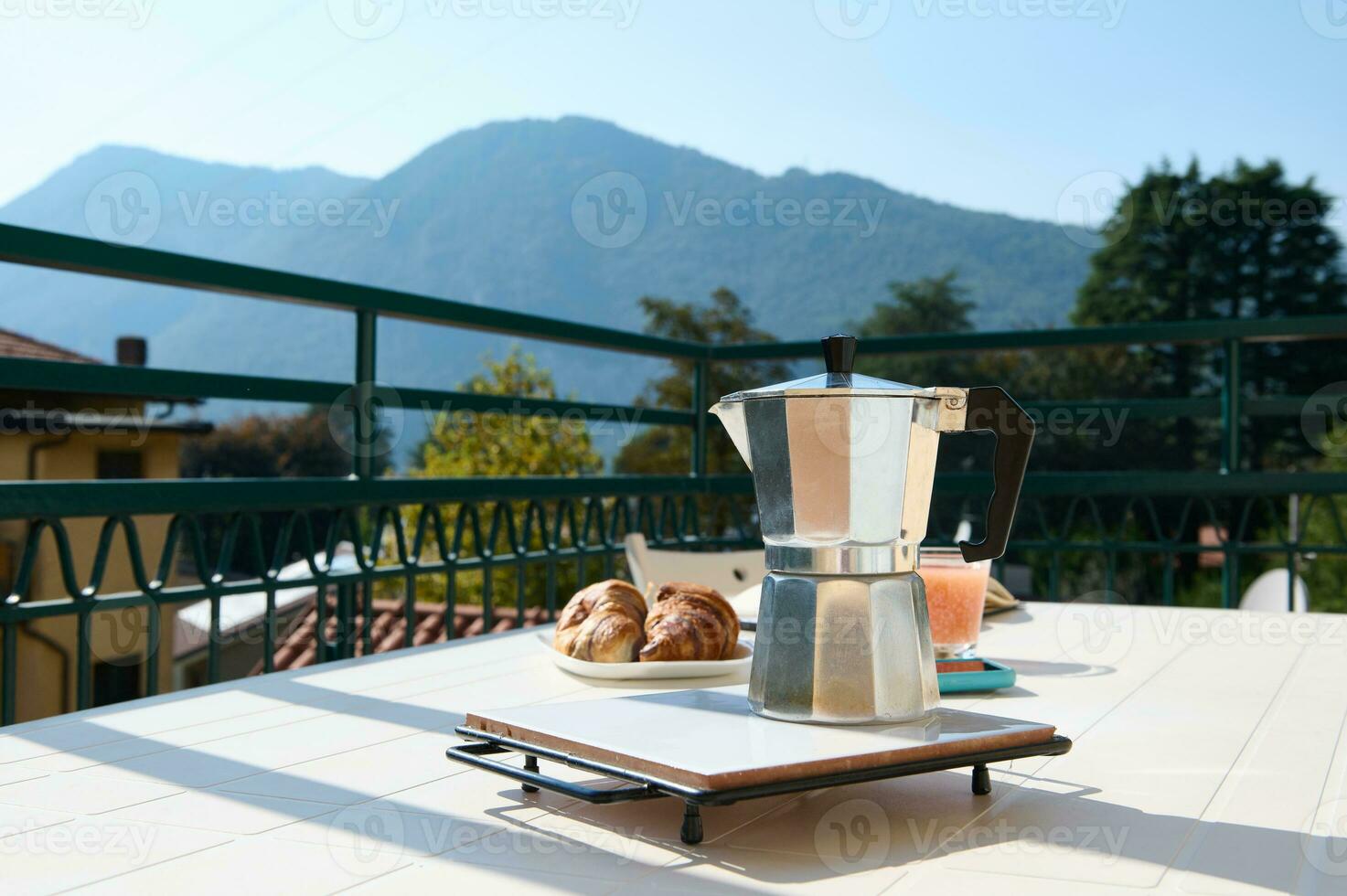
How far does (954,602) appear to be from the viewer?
111cm

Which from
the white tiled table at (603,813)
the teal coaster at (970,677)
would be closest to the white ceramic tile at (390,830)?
the white tiled table at (603,813)

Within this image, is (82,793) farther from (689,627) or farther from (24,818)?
(689,627)

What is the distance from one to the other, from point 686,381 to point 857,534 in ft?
65.6

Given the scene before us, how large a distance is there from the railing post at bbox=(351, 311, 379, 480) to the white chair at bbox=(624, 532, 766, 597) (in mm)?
587

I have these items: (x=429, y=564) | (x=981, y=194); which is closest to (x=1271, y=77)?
(x=981, y=194)

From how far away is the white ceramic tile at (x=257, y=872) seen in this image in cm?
49

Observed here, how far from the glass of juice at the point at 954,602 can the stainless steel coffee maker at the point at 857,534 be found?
0.36 meters

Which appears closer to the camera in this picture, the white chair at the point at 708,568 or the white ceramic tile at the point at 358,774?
the white ceramic tile at the point at 358,774

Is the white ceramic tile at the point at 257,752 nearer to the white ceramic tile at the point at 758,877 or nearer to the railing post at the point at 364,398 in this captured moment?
the white ceramic tile at the point at 758,877

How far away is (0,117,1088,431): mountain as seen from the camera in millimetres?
40250

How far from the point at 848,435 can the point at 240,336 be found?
66.3 m

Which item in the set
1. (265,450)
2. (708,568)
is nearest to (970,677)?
(708,568)

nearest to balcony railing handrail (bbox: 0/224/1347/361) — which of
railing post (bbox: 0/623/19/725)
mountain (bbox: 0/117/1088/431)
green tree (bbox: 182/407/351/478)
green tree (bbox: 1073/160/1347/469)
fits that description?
railing post (bbox: 0/623/19/725)

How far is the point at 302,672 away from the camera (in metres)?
1.13
